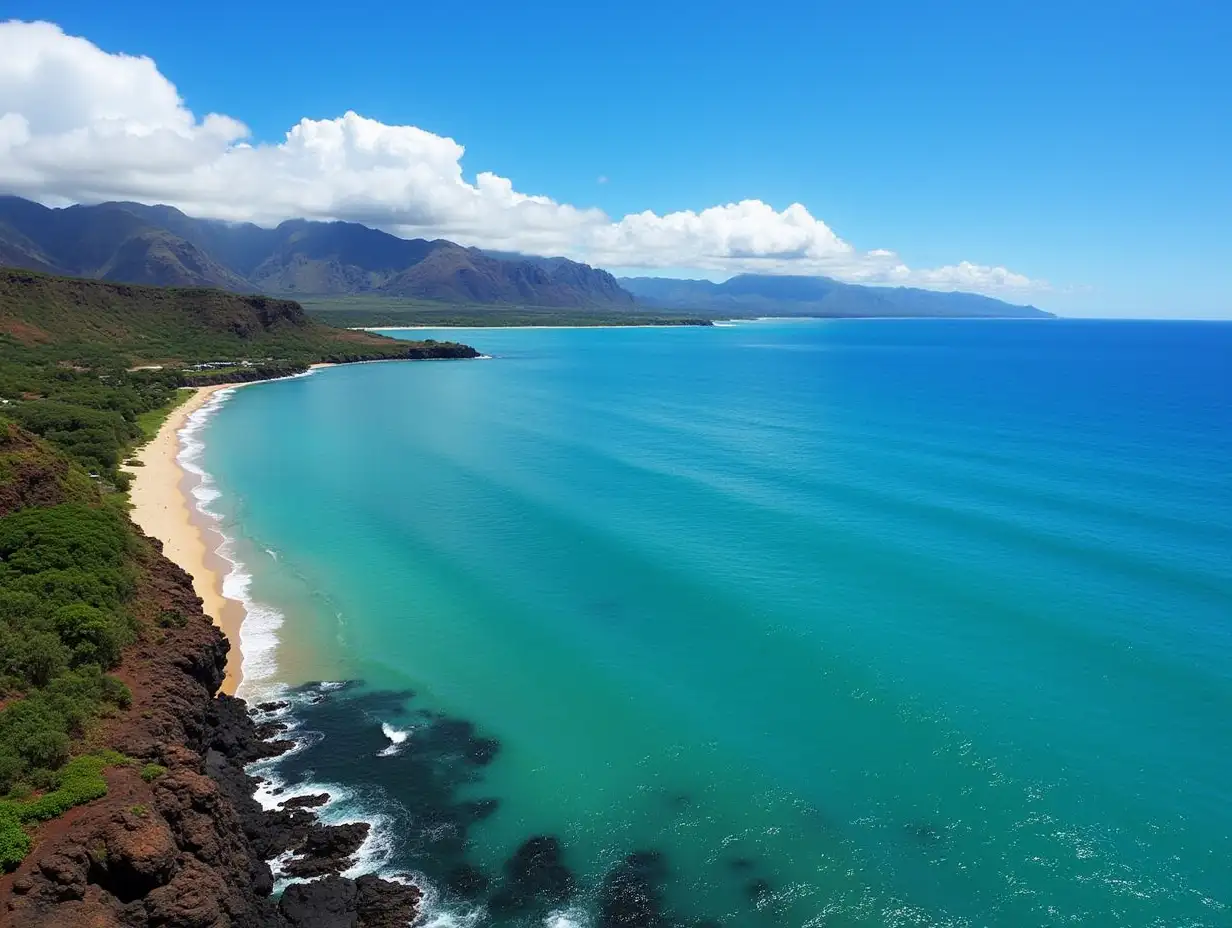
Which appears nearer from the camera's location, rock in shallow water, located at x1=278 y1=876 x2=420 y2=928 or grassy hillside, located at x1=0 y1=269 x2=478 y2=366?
rock in shallow water, located at x1=278 y1=876 x2=420 y2=928

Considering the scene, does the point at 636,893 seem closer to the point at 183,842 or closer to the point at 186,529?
the point at 183,842

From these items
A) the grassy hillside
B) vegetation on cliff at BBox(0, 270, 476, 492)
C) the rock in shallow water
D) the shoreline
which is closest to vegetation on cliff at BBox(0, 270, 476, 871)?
vegetation on cliff at BBox(0, 270, 476, 492)

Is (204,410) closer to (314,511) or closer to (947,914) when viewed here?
(314,511)

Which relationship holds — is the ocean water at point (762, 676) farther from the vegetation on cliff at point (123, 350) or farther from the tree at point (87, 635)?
the vegetation on cliff at point (123, 350)

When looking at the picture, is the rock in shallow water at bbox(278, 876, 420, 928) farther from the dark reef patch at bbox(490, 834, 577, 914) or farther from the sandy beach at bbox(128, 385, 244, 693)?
the sandy beach at bbox(128, 385, 244, 693)

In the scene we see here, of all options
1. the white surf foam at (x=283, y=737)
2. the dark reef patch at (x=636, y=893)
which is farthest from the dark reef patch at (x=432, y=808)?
the white surf foam at (x=283, y=737)

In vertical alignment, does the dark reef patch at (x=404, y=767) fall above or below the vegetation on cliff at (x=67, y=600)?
below

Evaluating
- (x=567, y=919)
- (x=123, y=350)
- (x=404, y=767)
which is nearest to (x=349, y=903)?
(x=567, y=919)
